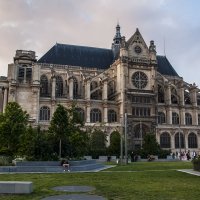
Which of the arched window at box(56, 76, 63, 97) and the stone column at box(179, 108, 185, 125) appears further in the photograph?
the stone column at box(179, 108, 185, 125)

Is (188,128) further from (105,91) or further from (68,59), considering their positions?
(68,59)

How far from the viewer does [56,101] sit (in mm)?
68750

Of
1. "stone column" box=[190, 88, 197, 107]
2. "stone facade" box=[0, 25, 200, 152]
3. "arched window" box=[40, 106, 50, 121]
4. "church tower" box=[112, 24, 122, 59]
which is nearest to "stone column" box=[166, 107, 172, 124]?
"stone facade" box=[0, 25, 200, 152]

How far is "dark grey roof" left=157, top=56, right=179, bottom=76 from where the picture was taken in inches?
3480

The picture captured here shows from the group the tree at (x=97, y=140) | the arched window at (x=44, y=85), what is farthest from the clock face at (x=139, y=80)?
the arched window at (x=44, y=85)

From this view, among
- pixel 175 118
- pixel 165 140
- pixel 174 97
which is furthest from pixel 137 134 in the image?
pixel 174 97

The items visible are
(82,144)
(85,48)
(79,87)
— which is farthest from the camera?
(85,48)

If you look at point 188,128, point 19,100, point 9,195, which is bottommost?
point 9,195

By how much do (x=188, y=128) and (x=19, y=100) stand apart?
123 ft

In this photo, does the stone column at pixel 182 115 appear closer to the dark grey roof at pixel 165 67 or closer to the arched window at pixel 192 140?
the arched window at pixel 192 140

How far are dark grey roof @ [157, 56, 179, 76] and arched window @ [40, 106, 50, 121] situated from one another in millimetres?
34716

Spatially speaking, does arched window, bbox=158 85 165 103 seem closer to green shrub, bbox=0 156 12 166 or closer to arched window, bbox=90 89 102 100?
arched window, bbox=90 89 102 100

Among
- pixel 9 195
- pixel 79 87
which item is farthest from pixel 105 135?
pixel 9 195

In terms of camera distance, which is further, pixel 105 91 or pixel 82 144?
pixel 105 91
